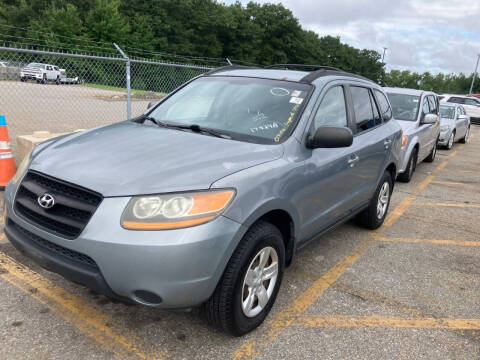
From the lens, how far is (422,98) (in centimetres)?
801

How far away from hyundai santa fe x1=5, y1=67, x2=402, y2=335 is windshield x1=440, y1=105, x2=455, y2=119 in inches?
399

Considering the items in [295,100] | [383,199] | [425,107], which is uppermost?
[425,107]

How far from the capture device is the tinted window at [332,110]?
3338mm

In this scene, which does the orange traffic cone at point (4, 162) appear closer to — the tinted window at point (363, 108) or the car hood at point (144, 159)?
the car hood at point (144, 159)

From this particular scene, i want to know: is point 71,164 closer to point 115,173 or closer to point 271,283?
point 115,173

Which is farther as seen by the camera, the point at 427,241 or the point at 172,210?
the point at 427,241

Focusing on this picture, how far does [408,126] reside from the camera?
7.25 metres

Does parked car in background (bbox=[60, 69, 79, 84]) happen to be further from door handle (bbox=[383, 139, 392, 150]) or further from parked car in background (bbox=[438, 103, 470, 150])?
parked car in background (bbox=[438, 103, 470, 150])

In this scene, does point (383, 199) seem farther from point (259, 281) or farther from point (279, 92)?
point (259, 281)

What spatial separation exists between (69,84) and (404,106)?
24.2 feet

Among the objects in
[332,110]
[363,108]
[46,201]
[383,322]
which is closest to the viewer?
[46,201]

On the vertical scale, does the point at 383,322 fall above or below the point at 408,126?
below

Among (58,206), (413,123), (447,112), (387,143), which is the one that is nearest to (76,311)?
(58,206)

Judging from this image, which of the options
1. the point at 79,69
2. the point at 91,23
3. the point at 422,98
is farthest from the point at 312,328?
the point at 91,23
